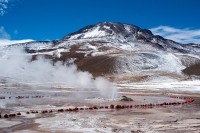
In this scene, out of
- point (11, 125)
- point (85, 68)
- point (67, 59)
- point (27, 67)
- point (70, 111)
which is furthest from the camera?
point (67, 59)

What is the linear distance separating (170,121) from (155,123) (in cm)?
147

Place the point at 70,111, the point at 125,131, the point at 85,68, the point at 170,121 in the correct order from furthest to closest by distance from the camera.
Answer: the point at 85,68 → the point at 70,111 → the point at 170,121 → the point at 125,131

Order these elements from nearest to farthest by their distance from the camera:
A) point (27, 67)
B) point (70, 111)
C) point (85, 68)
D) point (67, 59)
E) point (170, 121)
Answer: point (170, 121) → point (70, 111) → point (27, 67) → point (85, 68) → point (67, 59)

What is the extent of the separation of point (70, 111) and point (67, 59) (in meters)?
158

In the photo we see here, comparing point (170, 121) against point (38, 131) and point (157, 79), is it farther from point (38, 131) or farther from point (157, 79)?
point (157, 79)

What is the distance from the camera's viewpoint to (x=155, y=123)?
1839 cm

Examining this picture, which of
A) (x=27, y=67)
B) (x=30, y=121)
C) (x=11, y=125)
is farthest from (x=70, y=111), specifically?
(x=27, y=67)

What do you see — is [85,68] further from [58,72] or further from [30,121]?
[30,121]

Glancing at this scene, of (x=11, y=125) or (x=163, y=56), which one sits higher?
(x=163, y=56)

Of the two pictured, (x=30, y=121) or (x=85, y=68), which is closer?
(x=30, y=121)

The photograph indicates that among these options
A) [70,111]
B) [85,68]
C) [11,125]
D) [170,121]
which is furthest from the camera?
[85,68]

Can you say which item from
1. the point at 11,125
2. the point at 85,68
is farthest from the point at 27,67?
the point at 11,125

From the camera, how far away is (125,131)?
1590 cm

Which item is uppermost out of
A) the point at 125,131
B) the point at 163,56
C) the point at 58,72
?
the point at 163,56
